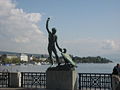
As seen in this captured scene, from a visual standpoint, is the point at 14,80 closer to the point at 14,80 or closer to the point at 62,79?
the point at 14,80

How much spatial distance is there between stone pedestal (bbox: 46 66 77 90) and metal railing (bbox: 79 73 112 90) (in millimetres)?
1685

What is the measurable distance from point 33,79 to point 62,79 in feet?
11.5

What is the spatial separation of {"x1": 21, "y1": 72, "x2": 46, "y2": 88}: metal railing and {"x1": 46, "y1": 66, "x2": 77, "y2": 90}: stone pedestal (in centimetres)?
210

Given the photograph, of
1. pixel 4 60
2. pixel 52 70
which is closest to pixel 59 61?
pixel 52 70

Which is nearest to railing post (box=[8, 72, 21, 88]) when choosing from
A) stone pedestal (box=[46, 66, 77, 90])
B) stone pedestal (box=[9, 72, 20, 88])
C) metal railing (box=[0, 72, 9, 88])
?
stone pedestal (box=[9, 72, 20, 88])

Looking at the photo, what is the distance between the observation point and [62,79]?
18.6 m

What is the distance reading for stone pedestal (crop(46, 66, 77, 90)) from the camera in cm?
1842

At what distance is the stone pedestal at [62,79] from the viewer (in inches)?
725

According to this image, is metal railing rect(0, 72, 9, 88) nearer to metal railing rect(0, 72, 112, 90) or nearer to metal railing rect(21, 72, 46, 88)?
metal railing rect(0, 72, 112, 90)

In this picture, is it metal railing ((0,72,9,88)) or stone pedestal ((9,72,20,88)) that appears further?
metal railing ((0,72,9,88))

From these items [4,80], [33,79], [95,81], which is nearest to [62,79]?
[95,81]

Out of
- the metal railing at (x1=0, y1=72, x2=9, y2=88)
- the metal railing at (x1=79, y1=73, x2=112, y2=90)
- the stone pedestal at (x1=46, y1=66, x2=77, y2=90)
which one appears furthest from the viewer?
the metal railing at (x1=0, y1=72, x2=9, y2=88)

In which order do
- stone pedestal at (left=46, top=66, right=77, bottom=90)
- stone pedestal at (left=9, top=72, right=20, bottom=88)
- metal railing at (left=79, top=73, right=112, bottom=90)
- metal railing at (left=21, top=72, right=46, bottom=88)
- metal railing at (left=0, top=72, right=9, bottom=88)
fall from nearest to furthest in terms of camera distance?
stone pedestal at (left=46, top=66, right=77, bottom=90) → metal railing at (left=79, top=73, right=112, bottom=90) → stone pedestal at (left=9, top=72, right=20, bottom=88) → metal railing at (left=21, top=72, right=46, bottom=88) → metal railing at (left=0, top=72, right=9, bottom=88)

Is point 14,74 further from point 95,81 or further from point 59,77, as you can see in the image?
point 95,81
